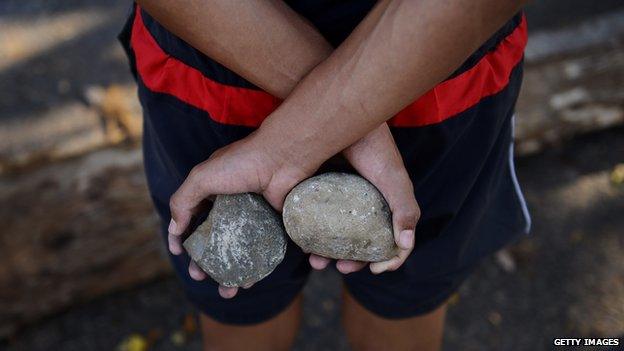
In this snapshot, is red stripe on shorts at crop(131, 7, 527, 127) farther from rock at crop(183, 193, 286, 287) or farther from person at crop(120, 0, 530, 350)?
rock at crop(183, 193, 286, 287)

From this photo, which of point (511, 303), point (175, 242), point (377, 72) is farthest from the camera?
point (511, 303)

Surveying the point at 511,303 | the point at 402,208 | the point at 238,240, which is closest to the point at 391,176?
the point at 402,208

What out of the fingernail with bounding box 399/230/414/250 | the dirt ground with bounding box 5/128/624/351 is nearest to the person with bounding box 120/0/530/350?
the fingernail with bounding box 399/230/414/250

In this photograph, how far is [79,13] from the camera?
2.75 m

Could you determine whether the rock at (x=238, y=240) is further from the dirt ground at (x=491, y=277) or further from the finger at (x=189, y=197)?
the dirt ground at (x=491, y=277)

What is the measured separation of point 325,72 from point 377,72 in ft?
0.27

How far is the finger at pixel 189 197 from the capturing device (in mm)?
1035

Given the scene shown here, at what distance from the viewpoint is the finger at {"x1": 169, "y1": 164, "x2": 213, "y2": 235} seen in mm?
1035

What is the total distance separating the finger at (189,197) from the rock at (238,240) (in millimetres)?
Answer: 37

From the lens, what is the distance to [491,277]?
225cm

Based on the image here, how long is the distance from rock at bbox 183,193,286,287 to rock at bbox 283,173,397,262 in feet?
0.19

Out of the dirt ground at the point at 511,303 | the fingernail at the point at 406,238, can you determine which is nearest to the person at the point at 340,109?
the fingernail at the point at 406,238

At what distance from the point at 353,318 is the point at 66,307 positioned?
41.5 inches

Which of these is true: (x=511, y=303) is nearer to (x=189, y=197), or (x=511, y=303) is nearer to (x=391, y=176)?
(x=391, y=176)
